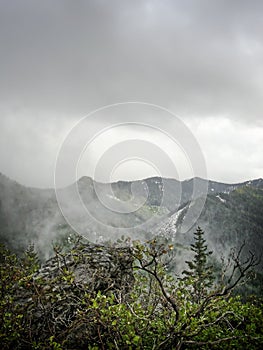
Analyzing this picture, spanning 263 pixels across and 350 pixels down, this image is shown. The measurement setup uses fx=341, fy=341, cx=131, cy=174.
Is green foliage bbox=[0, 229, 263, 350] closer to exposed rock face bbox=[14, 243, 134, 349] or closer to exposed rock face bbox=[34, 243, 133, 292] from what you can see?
exposed rock face bbox=[14, 243, 134, 349]

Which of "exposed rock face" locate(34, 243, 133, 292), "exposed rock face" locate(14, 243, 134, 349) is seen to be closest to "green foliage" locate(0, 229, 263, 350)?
"exposed rock face" locate(14, 243, 134, 349)

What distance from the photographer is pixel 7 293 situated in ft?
21.5

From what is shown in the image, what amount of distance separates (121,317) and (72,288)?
1441 millimetres

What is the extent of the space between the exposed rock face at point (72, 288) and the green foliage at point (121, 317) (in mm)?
19

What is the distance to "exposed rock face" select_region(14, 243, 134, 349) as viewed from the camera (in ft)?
18.5

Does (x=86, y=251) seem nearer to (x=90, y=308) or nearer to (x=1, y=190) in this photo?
(x=90, y=308)

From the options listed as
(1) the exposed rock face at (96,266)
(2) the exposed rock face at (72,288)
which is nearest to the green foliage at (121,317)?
(2) the exposed rock face at (72,288)

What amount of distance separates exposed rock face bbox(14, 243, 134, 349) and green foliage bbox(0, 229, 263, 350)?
0.06 feet

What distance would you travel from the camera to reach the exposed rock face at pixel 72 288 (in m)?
5.63

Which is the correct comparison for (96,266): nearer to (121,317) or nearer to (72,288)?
(72,288)

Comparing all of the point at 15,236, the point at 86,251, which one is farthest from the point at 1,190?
the point at 86,251

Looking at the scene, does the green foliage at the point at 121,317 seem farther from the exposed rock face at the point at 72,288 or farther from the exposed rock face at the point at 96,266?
the exposed rock face at the point at 96,266

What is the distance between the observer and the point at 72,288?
6180mm

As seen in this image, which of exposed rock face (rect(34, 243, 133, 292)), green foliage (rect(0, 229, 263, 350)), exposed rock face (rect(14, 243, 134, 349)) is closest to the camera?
green foliage (rect(0, 229, 263, 350))
